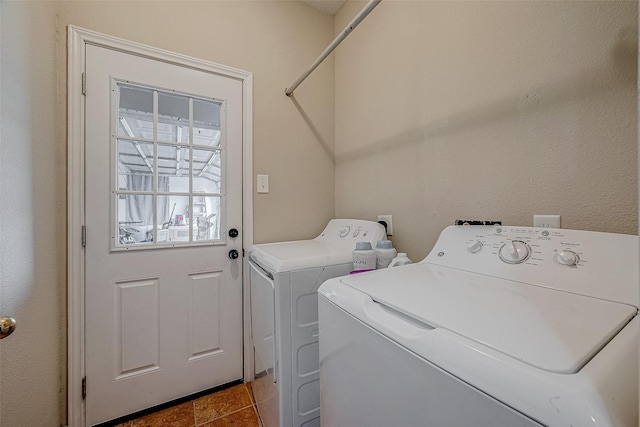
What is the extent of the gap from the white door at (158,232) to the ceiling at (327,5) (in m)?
0.91

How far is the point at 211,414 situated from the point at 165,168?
54.7 inches

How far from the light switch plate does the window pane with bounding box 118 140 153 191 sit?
61 cm

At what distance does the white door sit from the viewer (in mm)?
1330

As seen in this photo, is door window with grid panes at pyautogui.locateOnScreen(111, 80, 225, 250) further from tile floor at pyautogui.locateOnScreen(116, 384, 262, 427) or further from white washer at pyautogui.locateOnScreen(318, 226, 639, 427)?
white washer at pyautogui.locateOnScreen(318, 226, 639, 427)

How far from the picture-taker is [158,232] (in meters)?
1.46

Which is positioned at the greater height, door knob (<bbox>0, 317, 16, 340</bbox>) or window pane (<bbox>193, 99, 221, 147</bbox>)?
window pane (<bbox>193, 99, 221, 147</bbox>)

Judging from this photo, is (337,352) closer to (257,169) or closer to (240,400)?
(240,400)

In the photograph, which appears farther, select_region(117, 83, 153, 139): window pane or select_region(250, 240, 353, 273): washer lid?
select_region(117, 83, 153, 139): window pane

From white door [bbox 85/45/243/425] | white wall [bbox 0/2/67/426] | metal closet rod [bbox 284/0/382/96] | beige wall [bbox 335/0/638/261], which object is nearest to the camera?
beige wall [bbox 335/0/638/261]

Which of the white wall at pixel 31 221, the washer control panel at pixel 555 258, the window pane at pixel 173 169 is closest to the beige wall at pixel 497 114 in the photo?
the washer control panel at pixel 555 258

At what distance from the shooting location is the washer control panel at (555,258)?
0.63m

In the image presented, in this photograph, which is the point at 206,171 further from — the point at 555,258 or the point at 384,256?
the point at 555,258

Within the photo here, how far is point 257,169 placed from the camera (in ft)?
5.65

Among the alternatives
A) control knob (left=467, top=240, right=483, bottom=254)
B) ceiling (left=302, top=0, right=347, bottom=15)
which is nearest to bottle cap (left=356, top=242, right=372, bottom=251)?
control knob (left=467, top=240, right=483, bottom=254)
